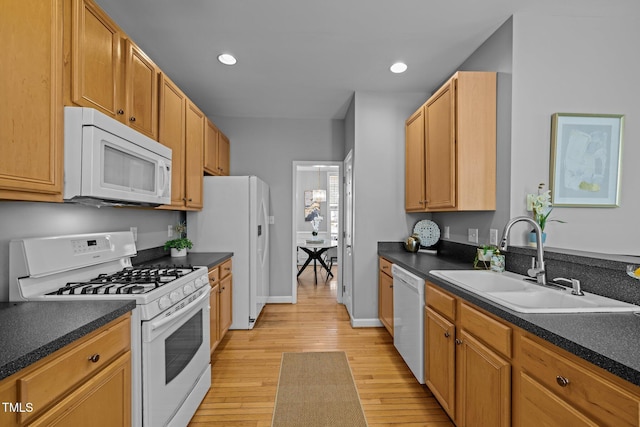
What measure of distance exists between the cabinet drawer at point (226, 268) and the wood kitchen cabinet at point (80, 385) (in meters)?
1.52

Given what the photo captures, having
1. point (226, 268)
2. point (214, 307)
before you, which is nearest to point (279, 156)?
point (226, 268)

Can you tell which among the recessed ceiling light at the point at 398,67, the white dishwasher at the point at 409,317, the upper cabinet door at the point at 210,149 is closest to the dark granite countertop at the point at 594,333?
the white dishwasher at the point at 409,317

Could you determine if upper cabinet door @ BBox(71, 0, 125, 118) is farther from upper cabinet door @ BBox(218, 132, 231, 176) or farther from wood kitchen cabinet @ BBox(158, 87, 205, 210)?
upper cabinet door @ BBox(218, 132, 231, 176)

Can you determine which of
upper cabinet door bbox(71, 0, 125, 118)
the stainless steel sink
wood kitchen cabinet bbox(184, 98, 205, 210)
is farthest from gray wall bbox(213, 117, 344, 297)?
the stainless steel sink

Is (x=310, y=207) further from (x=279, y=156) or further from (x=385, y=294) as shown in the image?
(x=385, y=294)

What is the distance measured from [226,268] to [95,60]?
1.99 metres

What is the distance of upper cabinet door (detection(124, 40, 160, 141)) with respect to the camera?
1.88 metres

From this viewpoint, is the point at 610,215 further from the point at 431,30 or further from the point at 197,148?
the point at 197,148

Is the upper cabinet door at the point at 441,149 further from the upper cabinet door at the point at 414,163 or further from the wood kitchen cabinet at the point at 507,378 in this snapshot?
the wood kitchen cabinet at the point at 507,378

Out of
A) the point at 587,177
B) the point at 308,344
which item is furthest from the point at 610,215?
the point at 308,344

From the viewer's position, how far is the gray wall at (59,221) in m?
1.43

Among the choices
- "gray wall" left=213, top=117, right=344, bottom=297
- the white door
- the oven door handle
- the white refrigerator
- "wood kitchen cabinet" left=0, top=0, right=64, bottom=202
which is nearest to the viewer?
"wood kitchen cabinet" left=0, top=0, right=64, bottom=202

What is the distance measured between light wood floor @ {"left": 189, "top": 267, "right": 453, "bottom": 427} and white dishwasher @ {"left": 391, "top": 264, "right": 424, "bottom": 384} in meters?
0.19

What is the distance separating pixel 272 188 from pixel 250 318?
178 cm
